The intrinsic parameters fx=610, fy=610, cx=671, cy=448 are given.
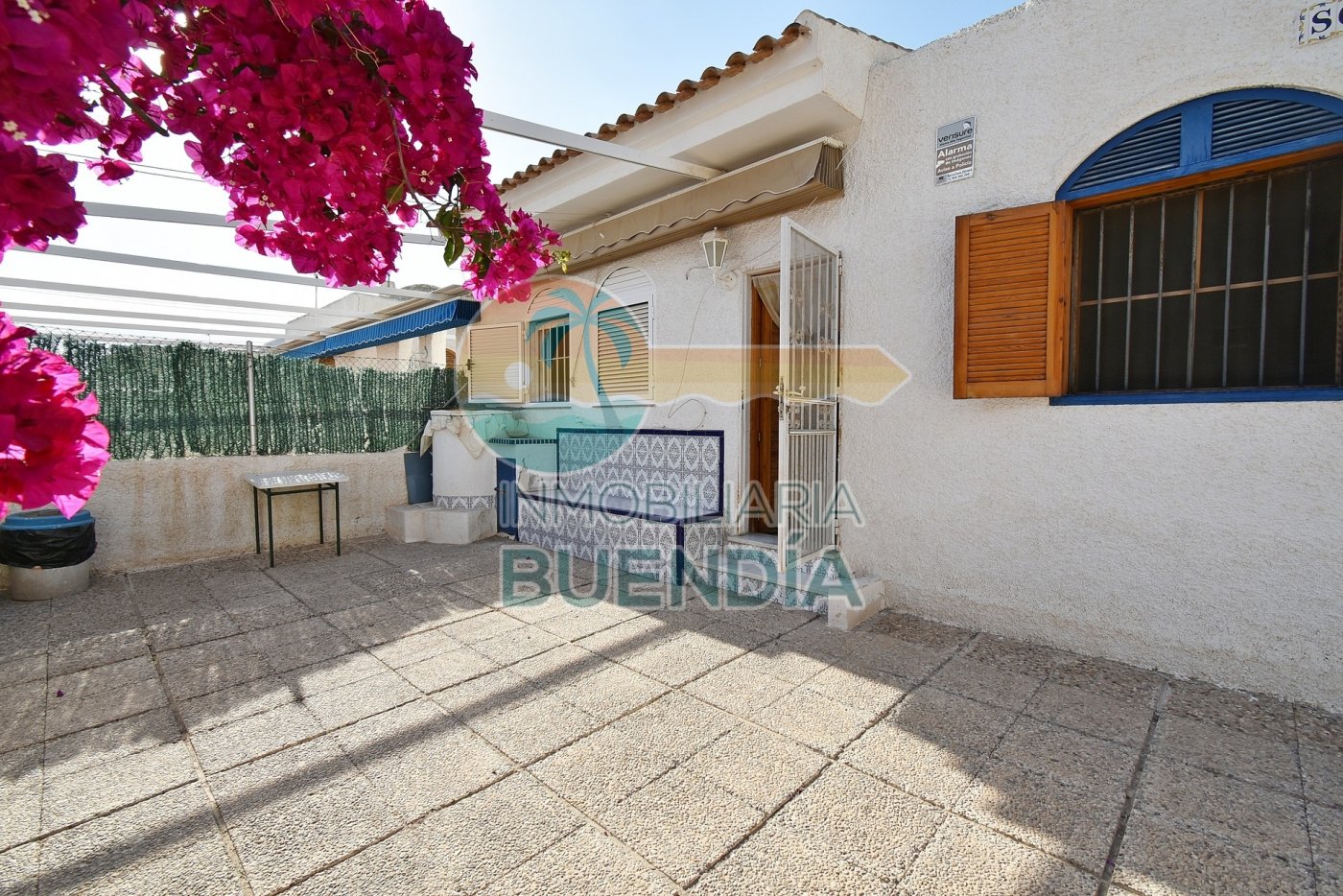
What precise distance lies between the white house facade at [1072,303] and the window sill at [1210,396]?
0.06 ft

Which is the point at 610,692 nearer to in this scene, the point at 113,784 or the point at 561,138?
the point at 113,784

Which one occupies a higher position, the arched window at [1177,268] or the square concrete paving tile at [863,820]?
the arched window at [1177,268]

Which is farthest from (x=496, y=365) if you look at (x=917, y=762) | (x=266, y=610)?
(x=917, y=762)

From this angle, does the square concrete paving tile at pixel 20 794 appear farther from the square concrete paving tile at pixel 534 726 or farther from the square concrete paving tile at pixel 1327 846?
the square concrete paving tile at pixel 1327 846

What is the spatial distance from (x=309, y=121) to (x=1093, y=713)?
505 centimetres

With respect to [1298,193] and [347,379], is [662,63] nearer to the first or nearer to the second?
[1298,193]

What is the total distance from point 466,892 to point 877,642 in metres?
3.68

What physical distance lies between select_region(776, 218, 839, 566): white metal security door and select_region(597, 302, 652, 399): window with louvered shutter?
290 cm

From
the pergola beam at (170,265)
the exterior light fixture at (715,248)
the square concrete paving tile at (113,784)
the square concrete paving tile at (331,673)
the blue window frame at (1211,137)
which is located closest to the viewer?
the square concrete paving tile at (113,784)

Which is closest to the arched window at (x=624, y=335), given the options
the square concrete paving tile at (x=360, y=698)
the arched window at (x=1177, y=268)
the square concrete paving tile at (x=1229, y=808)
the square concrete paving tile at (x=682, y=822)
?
the arched window at (x=1177, y=268)

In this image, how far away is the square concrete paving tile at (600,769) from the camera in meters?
3.11

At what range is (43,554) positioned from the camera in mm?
6320

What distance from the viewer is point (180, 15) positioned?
159cm

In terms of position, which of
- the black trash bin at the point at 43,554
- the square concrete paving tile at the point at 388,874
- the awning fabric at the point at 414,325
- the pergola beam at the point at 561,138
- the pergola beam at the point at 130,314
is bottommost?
the square concrete paving tile at the point at 388,874
